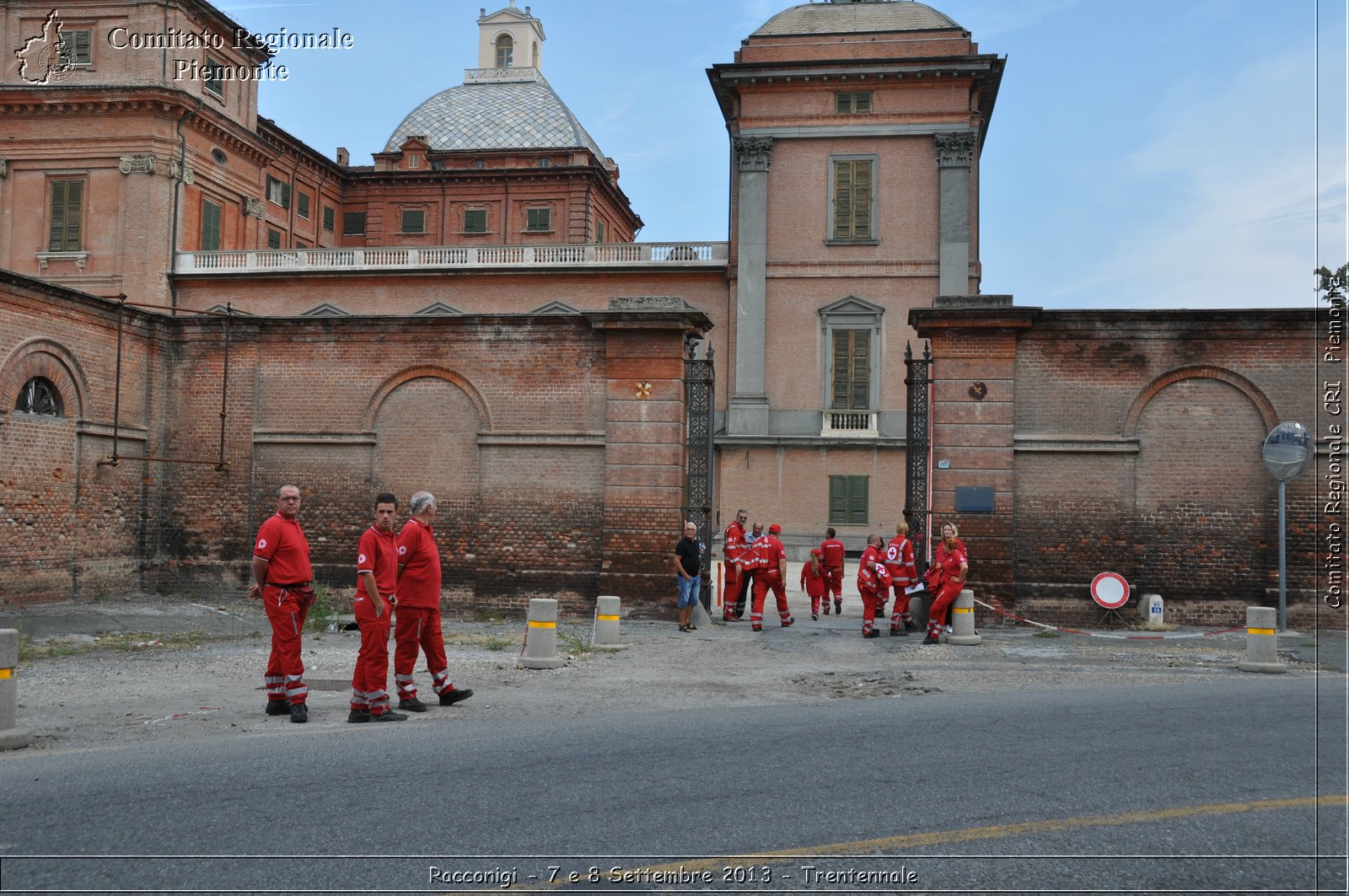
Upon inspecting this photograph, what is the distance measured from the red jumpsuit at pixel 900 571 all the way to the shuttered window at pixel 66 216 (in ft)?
96.4

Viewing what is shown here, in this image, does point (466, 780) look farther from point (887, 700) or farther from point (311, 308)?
point (311, 308)

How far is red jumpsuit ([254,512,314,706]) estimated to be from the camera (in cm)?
894

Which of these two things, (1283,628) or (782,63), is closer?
(1283,628)

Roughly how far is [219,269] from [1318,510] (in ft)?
103

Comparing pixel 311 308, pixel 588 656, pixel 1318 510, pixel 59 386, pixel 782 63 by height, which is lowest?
pixel 588 656

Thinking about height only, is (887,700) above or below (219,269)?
below

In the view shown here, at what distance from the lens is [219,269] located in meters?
35.2

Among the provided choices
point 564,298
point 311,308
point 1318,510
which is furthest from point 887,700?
point 311,308

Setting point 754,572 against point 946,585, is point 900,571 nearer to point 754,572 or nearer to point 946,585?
point 946,585

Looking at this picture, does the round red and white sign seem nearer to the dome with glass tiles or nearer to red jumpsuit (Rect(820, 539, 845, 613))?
red jumpsuit (Rect(820, 539, 845, 613))

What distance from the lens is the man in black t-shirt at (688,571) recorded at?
15.2 m

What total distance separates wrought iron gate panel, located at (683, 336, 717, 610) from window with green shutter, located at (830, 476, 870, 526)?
15.4 meters

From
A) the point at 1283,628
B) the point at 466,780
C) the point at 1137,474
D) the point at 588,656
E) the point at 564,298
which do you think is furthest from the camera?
the point at 564,298

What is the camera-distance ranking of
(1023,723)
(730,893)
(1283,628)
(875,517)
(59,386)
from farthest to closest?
1. (875,517)
2. (59,386)
3. (1283,628)
4. (1023,723)
5. (730,893)
